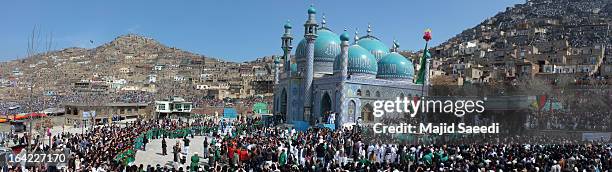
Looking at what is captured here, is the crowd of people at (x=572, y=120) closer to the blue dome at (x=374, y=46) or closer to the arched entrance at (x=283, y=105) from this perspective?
the blue dome at (x=374, y=46)

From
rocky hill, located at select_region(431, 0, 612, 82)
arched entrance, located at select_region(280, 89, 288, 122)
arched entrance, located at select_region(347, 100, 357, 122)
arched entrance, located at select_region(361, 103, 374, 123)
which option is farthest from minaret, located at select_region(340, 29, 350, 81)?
rocky hill, located at select_region(431, 0, 612, 82)

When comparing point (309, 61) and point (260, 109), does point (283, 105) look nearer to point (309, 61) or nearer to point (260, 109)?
point (309, 61)

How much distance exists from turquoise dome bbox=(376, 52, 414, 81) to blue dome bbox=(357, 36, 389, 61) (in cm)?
317

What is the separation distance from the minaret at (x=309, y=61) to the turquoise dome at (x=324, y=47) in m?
1.68

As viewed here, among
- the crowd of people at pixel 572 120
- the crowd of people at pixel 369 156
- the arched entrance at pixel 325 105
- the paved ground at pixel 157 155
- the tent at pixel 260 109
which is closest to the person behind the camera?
the crowd of people at pixel 369 156

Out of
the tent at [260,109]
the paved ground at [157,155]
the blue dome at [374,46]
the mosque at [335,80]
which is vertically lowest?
the paved ground at [157,155]

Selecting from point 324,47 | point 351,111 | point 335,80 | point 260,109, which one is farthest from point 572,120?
point 260,109

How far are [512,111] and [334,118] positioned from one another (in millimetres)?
10470

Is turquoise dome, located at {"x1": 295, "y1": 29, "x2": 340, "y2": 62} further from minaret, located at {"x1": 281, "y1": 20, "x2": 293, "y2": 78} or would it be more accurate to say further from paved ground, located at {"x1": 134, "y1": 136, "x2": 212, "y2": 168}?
paved ground, located at {"x1": 134, "y1": 136, "x2": 212, "y2": 168}

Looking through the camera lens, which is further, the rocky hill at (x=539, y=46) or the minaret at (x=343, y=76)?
the rocky hill at (x=539, y=46)

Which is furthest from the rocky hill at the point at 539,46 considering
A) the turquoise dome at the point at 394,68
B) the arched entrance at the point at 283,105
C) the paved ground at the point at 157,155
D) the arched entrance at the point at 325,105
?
the paved ground at the point at 157,155

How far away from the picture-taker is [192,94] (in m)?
98.7

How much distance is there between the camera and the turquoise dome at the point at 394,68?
3359cm

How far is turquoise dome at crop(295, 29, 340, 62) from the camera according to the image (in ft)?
111
